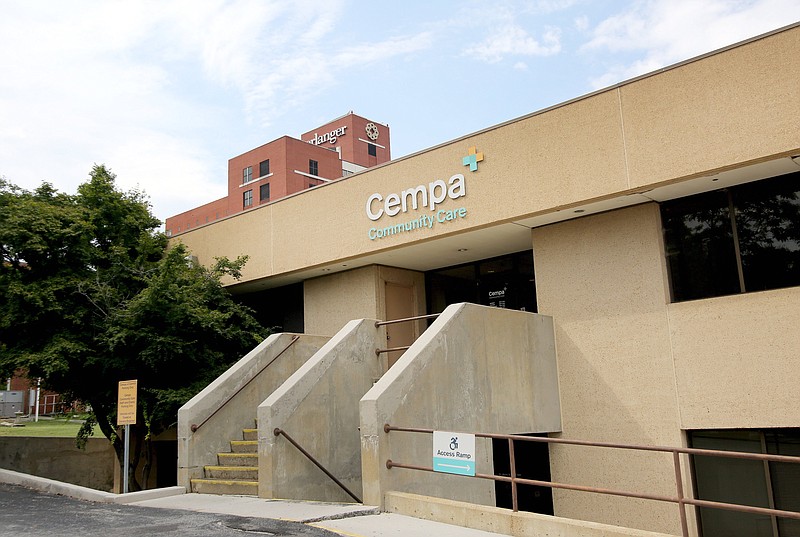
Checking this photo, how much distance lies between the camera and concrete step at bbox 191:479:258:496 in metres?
11.7

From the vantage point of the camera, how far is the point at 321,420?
12344mm

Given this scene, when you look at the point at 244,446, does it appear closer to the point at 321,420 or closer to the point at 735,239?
the point at 321,420

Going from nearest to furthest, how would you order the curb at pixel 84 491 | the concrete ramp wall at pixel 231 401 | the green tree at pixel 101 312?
the curb at pixel 84 491, the concrete ramp wall at pixel 231 401, the green tree at pixel 101 312

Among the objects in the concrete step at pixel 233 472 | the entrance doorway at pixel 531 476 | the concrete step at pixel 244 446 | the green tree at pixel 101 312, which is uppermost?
the green tree at pixel 101 312

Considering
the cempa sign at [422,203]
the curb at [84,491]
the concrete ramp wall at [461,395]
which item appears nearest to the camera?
the concrete ramp wall at [461,395]

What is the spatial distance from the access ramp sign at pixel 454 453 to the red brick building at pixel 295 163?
5188 cm

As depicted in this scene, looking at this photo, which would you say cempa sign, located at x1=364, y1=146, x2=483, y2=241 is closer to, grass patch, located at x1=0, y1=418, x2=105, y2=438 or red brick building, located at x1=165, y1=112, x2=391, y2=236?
grass patch, located at x1=0, y1=418, x2=105, y2=438

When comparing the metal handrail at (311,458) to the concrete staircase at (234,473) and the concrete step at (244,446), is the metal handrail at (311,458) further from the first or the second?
the concrete step at (244,446)

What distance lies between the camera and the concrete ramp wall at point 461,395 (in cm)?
1004

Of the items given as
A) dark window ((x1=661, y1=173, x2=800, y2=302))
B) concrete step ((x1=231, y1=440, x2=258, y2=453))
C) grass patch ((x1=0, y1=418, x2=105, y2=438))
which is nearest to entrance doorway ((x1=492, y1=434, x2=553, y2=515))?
dark window ((x1=661, y1=173, x2=800, y2=302))

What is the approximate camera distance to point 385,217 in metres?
15.5

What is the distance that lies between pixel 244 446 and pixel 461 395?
15.3 ft

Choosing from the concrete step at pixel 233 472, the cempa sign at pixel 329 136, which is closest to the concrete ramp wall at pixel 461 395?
the concrete step at pixel 233 472

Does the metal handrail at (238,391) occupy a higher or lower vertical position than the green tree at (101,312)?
lower
